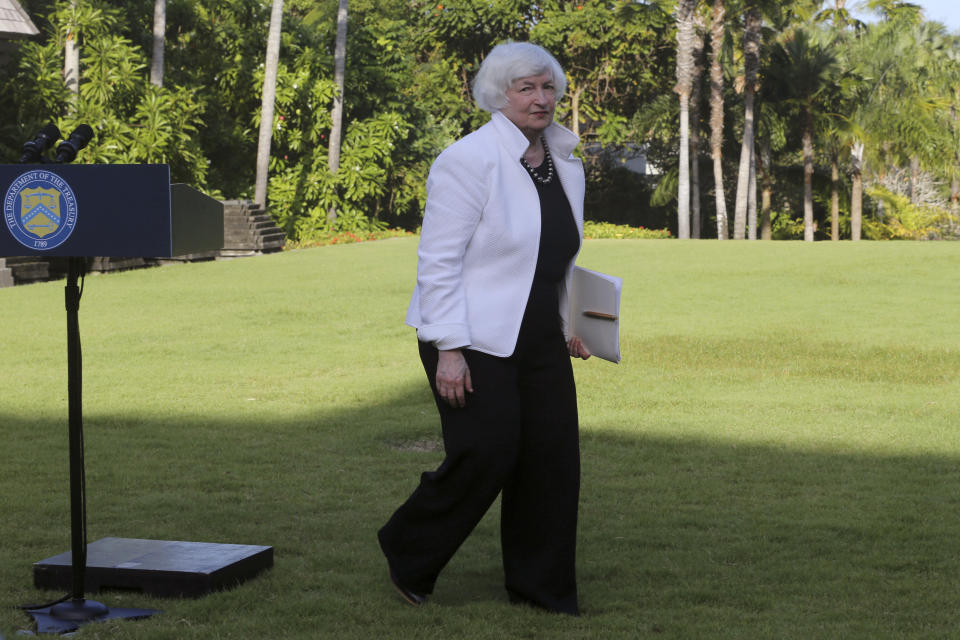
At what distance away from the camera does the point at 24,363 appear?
11969 mm

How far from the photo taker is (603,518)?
19.7ft

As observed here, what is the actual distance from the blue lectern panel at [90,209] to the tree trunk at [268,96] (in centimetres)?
2926

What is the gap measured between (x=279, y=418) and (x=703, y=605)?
5.23 m

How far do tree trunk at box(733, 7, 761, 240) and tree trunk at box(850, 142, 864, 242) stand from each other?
15.9ft

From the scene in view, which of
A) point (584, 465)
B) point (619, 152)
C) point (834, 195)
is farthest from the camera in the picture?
point (619, 152)

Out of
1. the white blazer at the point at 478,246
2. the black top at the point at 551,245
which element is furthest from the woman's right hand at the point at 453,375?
the black top at the point at 551,245

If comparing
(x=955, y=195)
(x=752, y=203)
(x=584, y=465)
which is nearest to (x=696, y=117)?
A: (x=752, y=203)

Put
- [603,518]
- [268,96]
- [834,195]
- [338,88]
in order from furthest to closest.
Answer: [834,195] → [338,88] → [268,96] → [603,518]

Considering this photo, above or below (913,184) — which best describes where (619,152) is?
above

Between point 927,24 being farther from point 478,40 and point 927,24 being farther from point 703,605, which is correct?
point 703,605

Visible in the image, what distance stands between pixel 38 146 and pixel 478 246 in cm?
150

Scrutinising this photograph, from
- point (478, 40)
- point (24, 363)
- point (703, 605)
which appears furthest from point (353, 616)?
point (478, 40)

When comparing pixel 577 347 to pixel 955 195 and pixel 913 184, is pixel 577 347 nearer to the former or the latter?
pixel 913 184

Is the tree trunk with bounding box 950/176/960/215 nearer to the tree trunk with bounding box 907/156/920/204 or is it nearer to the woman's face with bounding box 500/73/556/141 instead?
the tree trunk with bounding box 907/156/920/204
